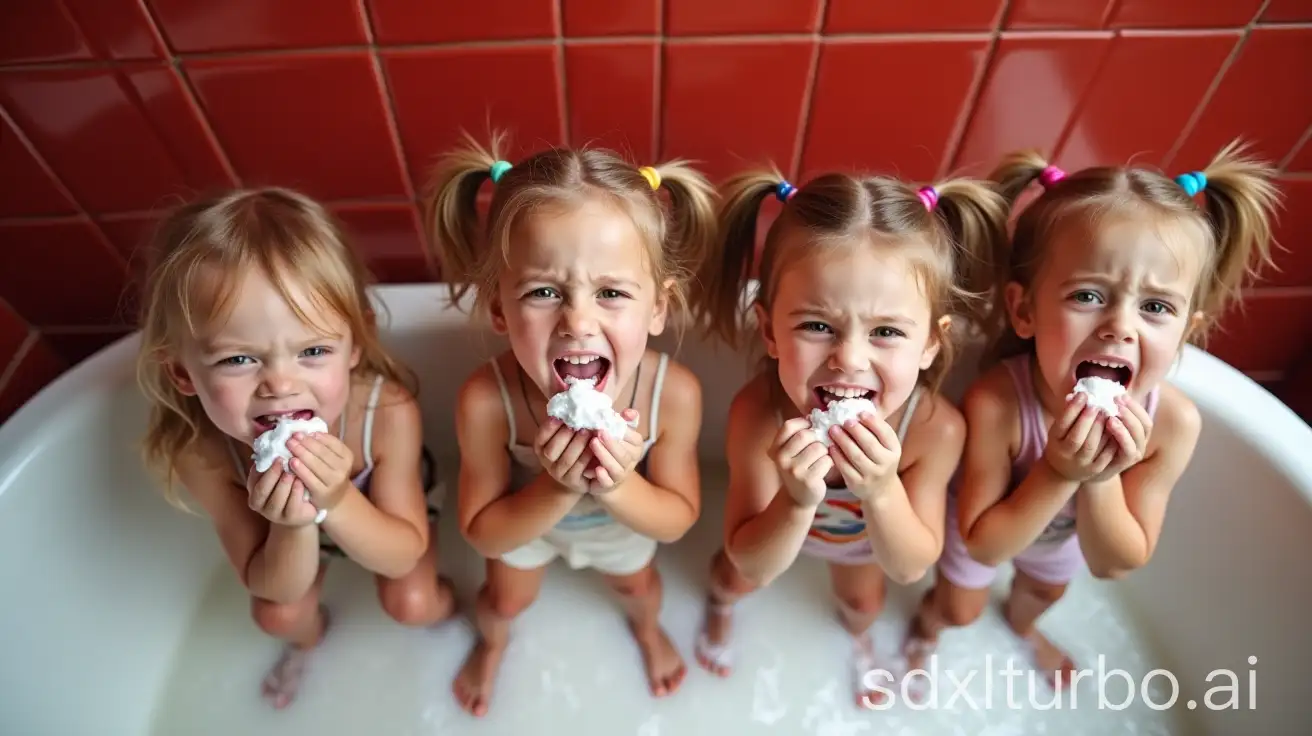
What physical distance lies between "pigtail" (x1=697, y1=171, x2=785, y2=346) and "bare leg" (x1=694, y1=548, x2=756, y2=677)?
36 cm

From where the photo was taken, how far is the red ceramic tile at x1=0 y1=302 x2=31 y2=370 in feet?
4.14

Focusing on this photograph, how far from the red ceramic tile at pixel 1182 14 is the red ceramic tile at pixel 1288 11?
0.02m

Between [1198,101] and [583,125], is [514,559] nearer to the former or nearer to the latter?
[583,125]

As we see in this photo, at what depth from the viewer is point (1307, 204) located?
124cm

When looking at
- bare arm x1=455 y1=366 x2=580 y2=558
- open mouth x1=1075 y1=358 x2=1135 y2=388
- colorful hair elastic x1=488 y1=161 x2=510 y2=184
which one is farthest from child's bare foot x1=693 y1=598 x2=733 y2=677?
colorful hair elastic x1=488 y1=161 x2=510 y2=184

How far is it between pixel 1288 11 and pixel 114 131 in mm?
1518

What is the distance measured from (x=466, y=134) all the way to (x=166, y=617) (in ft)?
2.82

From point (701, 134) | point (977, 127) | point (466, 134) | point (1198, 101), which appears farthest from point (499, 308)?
point (1198, 101)

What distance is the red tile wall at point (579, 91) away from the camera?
39.5 inches

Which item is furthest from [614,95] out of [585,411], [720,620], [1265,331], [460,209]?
[1265,331]

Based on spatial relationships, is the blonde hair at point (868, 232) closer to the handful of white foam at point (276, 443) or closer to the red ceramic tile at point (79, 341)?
the handful of white foam at point (276, 443)

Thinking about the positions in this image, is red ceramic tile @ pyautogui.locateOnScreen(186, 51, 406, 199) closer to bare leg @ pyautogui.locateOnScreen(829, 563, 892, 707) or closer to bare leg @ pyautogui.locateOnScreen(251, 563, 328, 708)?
bare leg @ pyautogui.locateOnScreen(251, 563, 328, 708)

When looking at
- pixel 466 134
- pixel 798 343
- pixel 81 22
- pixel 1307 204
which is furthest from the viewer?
pixel 1307 204

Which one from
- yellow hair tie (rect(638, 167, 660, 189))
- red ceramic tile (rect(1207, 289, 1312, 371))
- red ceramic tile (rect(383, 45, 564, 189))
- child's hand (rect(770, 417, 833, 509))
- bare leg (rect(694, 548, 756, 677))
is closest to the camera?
child's hand (rect(770, 417, 833, 509))
